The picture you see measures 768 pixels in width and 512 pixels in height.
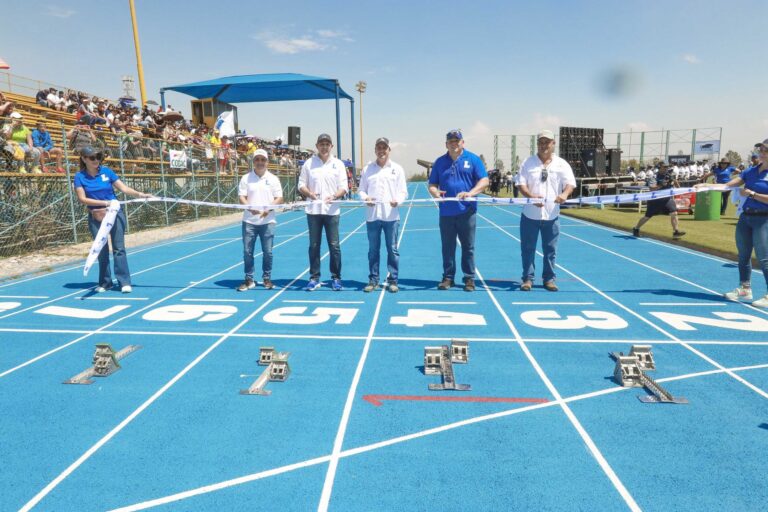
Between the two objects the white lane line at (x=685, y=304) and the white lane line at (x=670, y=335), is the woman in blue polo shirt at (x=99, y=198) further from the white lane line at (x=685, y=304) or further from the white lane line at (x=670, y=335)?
the white lane line at (x=685, y=304)

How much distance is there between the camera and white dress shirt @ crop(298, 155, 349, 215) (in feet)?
21.8

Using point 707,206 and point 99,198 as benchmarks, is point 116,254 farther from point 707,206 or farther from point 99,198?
point 707,206

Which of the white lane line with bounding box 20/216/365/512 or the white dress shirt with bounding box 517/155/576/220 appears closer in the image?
the white lane line with bounding box 20/216/365/512

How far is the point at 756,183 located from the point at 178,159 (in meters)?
16.0

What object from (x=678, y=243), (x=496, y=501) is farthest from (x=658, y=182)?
(x=496, y=501)

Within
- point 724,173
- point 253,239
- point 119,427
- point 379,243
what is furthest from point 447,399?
point 724,173

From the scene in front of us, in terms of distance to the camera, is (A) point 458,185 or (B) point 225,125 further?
(B) point 225,125

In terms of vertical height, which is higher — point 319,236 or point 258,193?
point 258,193

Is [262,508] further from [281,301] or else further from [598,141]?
[598,141]

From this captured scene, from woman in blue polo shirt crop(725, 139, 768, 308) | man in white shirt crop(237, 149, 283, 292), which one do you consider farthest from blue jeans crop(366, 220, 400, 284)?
woman in blue polo shirt crop(725, 139, 768, 308)

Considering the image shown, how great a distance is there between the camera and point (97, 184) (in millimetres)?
6637

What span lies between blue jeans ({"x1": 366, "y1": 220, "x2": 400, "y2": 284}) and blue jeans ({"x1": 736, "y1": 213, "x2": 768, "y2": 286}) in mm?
4317

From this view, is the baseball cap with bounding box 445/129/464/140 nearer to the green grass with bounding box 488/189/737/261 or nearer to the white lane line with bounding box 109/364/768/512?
the white lane line with bounding box 109/364/768/512

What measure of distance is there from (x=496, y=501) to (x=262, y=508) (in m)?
1.19
